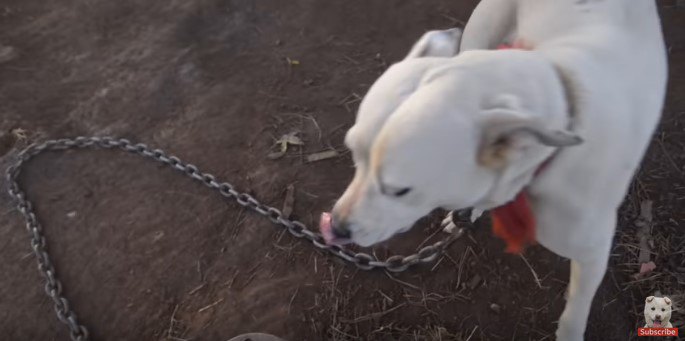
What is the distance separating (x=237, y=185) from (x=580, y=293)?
71.1 inches

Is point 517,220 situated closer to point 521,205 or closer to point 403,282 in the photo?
point 521,205

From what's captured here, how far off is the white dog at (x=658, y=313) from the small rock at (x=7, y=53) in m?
3.97

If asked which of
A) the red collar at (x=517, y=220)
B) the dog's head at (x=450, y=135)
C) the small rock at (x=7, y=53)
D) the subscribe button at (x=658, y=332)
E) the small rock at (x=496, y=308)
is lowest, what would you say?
the subscribe button at (x=658, y=332)

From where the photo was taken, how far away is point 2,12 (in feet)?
13.6

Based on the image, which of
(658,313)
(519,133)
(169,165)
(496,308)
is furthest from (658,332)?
(169,165)

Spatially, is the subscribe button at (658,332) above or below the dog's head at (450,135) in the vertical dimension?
below

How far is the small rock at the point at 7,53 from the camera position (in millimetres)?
3879

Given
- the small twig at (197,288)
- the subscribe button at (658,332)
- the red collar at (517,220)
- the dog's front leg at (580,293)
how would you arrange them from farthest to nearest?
the small twig at (197,288)
the subscribe button at (658,332)
the dog's front leg at (580,293)
the red collar at (517,220)

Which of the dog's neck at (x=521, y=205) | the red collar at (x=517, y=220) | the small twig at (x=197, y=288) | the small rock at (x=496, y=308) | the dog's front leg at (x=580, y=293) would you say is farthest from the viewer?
the small twig at (x=197, y=288)

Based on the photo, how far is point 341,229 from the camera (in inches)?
67.6

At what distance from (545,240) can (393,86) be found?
771 millimetres

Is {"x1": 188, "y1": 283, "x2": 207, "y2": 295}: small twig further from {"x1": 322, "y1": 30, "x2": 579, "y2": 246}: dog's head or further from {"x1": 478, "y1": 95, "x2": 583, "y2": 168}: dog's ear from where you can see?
{"x1": 478, "y1": 95, "x2": 583, "y2": 168}: dog's ear

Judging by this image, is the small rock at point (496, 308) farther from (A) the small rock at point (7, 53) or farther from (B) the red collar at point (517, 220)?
(A) the small rock at point (7, 53)

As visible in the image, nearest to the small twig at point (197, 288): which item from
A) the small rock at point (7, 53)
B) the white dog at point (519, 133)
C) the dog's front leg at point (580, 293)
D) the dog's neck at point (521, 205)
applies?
the white dog at point (519, 133)
